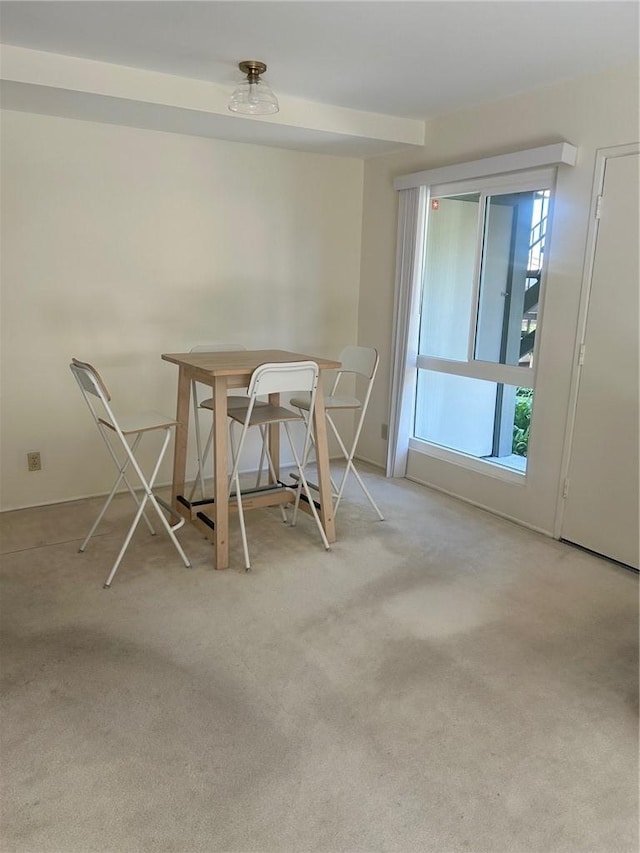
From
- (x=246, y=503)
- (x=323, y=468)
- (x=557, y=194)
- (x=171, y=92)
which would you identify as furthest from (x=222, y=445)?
(x=557, y=194)

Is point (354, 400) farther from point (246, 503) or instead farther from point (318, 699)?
point (318, 699)

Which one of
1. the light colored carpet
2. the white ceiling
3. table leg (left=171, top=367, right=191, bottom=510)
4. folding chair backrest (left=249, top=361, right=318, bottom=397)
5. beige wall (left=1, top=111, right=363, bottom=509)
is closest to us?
the light colored carpet

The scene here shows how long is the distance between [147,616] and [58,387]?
1.73 meters

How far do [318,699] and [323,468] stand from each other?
4.42ft

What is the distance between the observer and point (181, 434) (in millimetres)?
3473

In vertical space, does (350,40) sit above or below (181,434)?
above

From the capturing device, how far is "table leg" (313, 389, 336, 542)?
3213 millimetres

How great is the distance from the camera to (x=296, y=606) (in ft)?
8.84

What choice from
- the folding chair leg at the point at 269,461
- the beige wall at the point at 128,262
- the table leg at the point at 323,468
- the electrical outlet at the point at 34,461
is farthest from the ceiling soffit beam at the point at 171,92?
the electrical outlet at the point at 34,461

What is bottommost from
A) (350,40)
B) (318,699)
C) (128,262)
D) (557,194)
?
(318,699)

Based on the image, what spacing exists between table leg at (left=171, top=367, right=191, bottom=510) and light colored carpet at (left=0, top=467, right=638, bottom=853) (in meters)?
0.34

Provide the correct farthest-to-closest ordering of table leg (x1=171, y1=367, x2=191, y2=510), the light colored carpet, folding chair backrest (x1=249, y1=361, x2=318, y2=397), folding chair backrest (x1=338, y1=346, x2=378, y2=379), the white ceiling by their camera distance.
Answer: folding chair backrest (x1=338, y1=346, x2=378, y2=379), table leg (x1=171, y1=367, x2=191, y2=510), folding chair backrest (x1=249, y1=361, x2=318, y2=397), the white ceiling, the light colored carpet

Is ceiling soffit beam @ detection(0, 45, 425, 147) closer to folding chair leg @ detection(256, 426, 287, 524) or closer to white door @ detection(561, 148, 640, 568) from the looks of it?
white door @ detection(561, 148, 640, 568)

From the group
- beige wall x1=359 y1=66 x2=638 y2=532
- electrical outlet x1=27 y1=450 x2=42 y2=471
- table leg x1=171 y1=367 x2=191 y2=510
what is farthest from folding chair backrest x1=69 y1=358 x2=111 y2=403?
beige wall x1=359 y1=66 x2=638 y2=532
